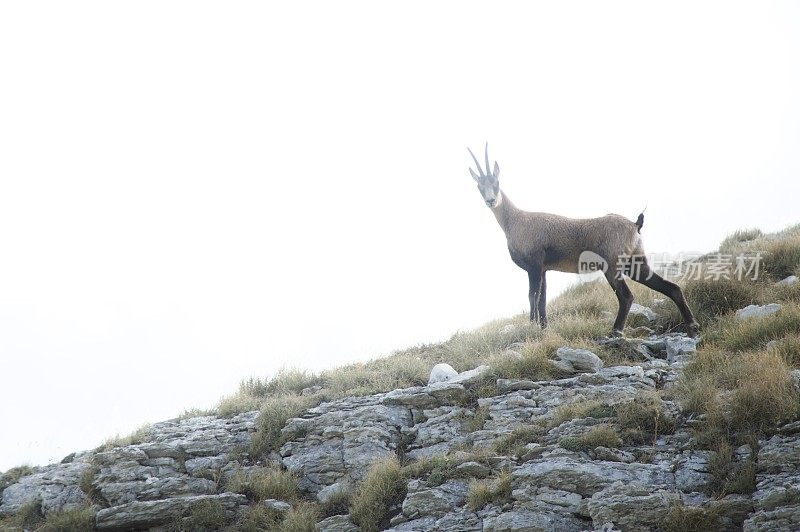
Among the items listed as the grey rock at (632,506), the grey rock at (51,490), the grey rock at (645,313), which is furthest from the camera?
the grey rock at (645,313)

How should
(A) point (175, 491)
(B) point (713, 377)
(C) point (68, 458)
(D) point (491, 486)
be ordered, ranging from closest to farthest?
(D) point (491, 486) → (B) point (713, 377) → (A) point (175, 491) → (C) point (68, 458)

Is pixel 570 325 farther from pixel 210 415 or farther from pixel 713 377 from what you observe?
pixel 210 415

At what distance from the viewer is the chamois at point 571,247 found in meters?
11.2

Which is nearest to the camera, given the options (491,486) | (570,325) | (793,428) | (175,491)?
(793,428)

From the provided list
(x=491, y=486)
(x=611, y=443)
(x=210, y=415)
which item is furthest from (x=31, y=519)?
(x=611, y=443)

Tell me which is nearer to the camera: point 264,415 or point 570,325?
point 264,415

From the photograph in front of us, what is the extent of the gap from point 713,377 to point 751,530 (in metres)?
2.67

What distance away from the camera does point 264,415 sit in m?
9.99

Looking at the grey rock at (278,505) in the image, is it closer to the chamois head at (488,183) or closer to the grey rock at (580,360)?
the grey rock at (580,360)

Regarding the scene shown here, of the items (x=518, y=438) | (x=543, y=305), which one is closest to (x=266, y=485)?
(x=518, y=438)

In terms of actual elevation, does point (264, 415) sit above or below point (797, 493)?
above

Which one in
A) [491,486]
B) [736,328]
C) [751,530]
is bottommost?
[751,530]

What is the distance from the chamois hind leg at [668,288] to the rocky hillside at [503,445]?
30 cm

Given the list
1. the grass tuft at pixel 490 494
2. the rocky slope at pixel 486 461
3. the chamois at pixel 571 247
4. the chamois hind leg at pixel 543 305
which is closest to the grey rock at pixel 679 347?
the rocky slope at pixel 486 461
